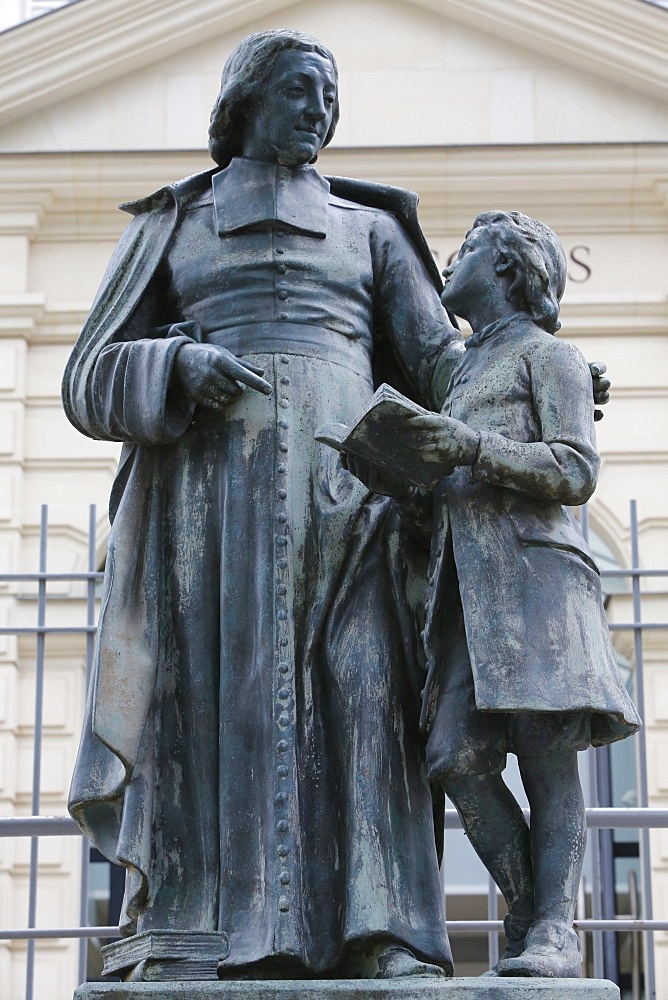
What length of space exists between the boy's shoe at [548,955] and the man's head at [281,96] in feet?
5.65

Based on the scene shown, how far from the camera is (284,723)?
15.8 ft

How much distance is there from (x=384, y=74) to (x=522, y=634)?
1267 centimetres

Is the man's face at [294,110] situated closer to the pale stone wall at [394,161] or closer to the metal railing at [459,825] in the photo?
the metal railing at [459,825]

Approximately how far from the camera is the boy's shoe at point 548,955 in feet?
14.8

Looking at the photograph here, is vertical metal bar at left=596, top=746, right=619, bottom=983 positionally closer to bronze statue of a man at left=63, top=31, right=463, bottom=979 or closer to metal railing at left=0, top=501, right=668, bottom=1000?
metal railing at left=0, top=501, right=668, bottom=1000

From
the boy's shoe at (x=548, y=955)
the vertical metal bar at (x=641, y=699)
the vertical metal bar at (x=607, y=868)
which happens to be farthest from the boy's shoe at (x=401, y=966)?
the vertical metal bar at (x=607, y=868)

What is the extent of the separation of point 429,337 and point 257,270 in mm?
416

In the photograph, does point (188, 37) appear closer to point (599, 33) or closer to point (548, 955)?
point (599, 33)

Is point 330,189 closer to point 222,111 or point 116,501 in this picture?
point 222,111

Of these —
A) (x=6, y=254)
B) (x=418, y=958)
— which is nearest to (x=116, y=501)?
(x=418, y=958)

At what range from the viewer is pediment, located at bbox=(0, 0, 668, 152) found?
54.4ft

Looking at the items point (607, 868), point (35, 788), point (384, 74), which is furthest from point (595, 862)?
point (384, 74)

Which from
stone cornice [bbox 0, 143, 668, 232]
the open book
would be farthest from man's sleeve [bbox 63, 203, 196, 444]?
stone cornice [bbox 0, 143, 668, 232]

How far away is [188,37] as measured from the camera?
658 inches
